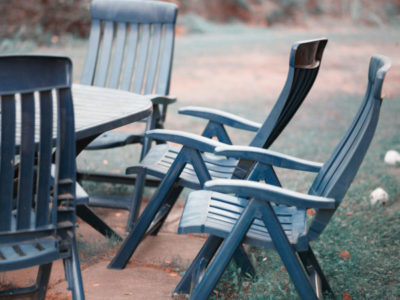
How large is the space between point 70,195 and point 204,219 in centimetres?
67

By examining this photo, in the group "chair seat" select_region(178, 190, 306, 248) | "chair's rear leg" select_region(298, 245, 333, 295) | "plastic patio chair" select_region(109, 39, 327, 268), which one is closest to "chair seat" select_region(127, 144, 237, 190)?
"plastic patio chair" select_region(109, 39, 327, 268)

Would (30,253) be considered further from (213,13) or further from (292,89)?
(213,13)

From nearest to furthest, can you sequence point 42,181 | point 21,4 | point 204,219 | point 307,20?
point 42,181, point 204,219, point 21,4, point 307,20

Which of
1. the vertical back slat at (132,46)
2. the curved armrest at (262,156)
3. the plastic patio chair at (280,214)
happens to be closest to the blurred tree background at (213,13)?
the vertical back slat at (132,46)

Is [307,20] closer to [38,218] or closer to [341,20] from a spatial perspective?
[341,20]

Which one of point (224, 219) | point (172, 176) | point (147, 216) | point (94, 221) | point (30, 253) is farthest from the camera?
point (94, 221)

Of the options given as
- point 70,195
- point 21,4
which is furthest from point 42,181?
point 21,4

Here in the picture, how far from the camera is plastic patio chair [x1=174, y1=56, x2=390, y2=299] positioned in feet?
7.17

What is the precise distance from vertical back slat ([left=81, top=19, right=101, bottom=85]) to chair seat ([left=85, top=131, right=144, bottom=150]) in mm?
849

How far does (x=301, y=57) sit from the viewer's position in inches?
101

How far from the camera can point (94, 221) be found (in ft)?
11.3

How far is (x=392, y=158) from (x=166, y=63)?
2.28 m

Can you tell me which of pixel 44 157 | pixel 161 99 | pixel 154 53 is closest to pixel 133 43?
pixel 154 53

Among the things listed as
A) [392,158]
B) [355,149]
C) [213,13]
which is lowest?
[392,158]
